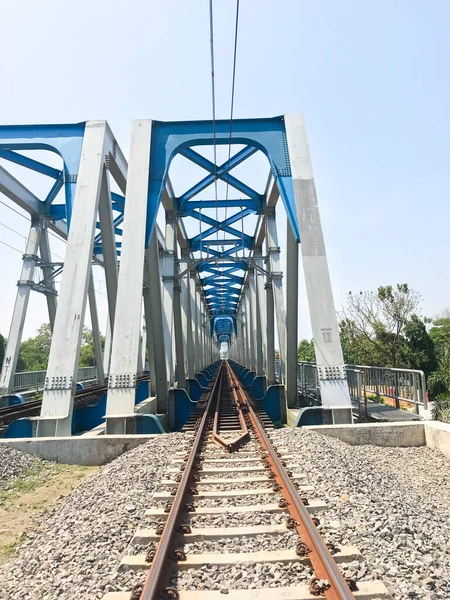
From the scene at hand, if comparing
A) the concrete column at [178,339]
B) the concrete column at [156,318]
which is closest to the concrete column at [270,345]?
the concrete column at [178,339]

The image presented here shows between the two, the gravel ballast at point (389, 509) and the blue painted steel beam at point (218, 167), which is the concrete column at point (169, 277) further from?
the gravel ballast at point (389, 509)

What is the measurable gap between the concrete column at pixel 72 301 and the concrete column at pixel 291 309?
4.95 metres

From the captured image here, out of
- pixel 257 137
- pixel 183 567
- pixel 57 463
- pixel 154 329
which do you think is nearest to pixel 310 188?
pixel 257 137

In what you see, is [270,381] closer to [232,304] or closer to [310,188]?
[310,188]

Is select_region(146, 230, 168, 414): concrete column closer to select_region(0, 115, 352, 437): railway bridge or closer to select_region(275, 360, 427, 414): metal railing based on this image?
select_region(0, 115, 352, 437): railway bridge

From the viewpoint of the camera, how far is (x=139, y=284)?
28.6 ft

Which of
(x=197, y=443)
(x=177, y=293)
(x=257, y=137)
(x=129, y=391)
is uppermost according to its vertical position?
(x=257, y=137)

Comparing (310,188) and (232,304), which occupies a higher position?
(232,304)

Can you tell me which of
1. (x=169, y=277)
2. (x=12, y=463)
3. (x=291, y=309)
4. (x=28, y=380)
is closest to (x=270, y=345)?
(x=169, y=277)

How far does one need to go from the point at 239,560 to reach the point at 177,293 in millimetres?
13995

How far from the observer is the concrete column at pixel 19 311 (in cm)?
1577

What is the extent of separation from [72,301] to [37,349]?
62.4m

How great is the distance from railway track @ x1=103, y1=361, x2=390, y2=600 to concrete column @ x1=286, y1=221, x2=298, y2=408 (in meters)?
5.75

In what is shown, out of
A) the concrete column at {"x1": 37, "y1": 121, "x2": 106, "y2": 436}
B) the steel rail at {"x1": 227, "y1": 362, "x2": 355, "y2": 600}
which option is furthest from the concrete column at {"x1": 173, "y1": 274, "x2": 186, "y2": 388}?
the steel rail at {"x1": 227, "y1": 362, "x2": 355, "y2": 600}
